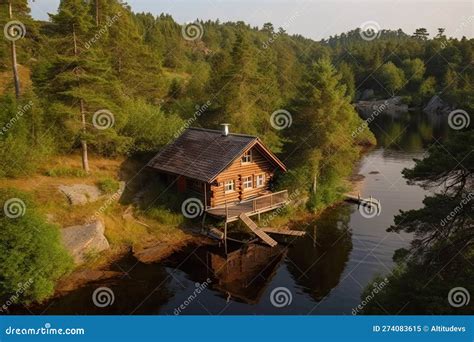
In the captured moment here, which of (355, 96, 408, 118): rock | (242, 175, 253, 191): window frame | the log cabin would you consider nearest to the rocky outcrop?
(355, 96, 408, 118): rock

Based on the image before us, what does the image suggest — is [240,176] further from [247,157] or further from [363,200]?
[363,200]

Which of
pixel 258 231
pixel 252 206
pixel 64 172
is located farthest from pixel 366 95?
pixel 64 172

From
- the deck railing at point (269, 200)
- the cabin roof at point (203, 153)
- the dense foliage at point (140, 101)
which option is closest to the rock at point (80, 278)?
the cabin roof at point (203, 153)

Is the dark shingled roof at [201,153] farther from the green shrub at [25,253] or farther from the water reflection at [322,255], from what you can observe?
the green shrub at [25,253]

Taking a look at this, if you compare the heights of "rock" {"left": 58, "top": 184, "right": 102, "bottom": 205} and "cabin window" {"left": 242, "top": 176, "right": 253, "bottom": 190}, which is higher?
"cabin window" {"left": 242, "top": 176, "right": 253, "bottom": 190}

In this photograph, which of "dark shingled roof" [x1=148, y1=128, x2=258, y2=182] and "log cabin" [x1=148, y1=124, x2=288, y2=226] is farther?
"log cabin" [x1=148, y1=124, x2=288, y2=226]

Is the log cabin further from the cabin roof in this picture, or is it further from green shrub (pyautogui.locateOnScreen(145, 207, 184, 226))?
green shrub (pyautogui.locateOnScreen(145, 207, 184, 226))

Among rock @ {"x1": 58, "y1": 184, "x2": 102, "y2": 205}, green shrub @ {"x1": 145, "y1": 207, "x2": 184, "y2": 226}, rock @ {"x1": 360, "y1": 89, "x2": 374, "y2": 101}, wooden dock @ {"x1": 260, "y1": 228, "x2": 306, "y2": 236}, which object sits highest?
rock @ {"x1": 360, "y1": 89, "x2": 374, "y2": 101}
